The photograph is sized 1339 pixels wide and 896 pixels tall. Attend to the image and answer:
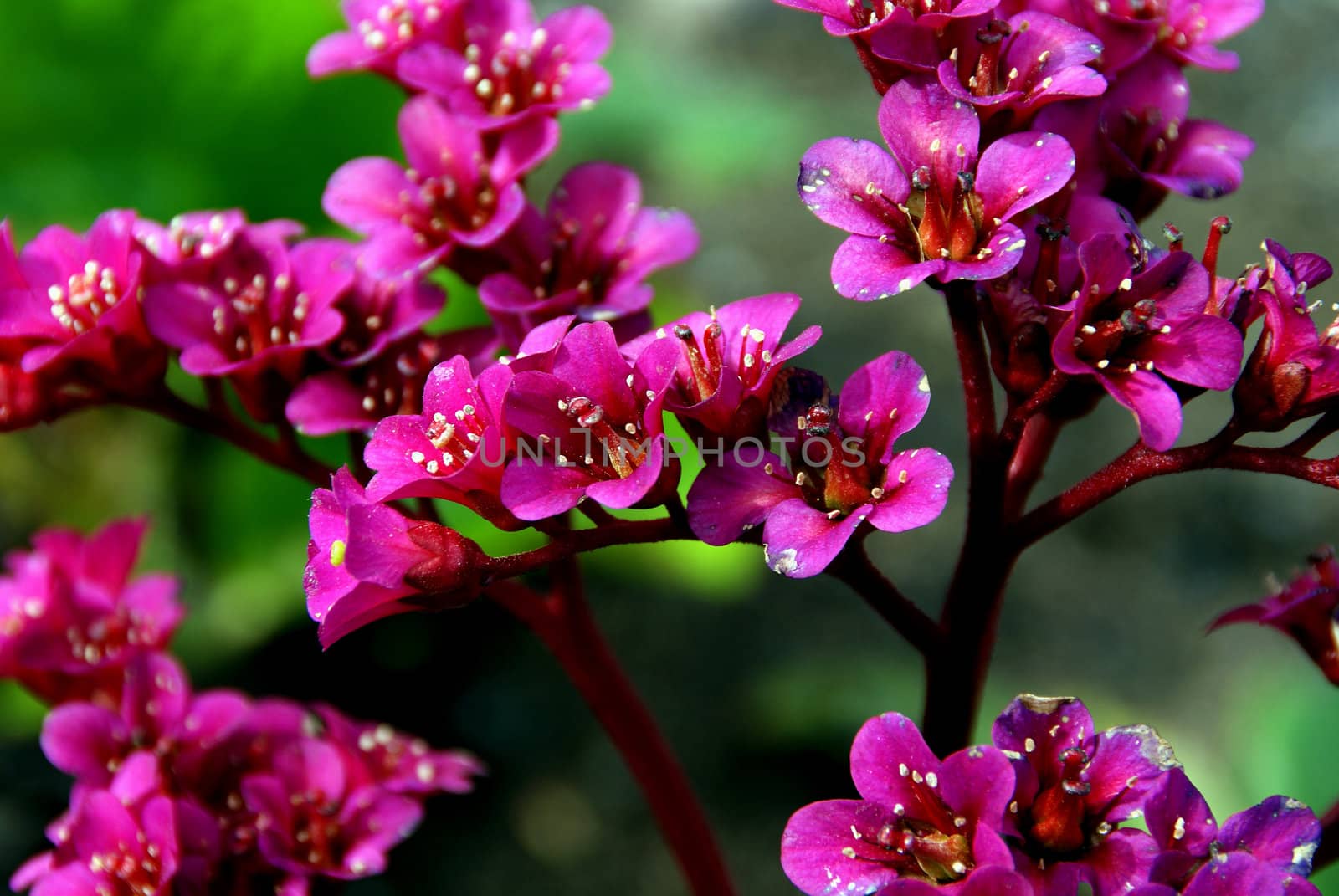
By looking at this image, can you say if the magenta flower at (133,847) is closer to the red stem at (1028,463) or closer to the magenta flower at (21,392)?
the magenta flower at (21,392)

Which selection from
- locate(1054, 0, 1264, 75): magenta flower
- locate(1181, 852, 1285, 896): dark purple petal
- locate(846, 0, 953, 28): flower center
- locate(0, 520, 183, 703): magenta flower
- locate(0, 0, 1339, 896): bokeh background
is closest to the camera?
locate(1181, 852, 1285, 896): dark purple petal

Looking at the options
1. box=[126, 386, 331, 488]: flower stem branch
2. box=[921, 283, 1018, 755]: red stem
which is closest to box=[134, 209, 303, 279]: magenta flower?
box=[126, 386, 331, 488]: flower stem branch

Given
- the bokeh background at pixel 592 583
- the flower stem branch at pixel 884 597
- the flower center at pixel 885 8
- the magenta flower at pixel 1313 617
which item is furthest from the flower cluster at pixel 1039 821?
the bokeh background at pixel 592 583

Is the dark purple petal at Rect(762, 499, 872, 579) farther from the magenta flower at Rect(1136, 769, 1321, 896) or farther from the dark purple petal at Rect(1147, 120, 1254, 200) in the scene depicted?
the dark purple petal at Rect(1147, 120, 1254, 200)

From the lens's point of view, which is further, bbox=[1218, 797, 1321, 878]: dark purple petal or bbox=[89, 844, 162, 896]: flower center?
bbox=[89, 844, 162, 896]: flower center

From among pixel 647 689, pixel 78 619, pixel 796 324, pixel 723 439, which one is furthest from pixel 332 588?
pixel 796 324

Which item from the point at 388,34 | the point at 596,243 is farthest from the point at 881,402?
the point at 388,34
